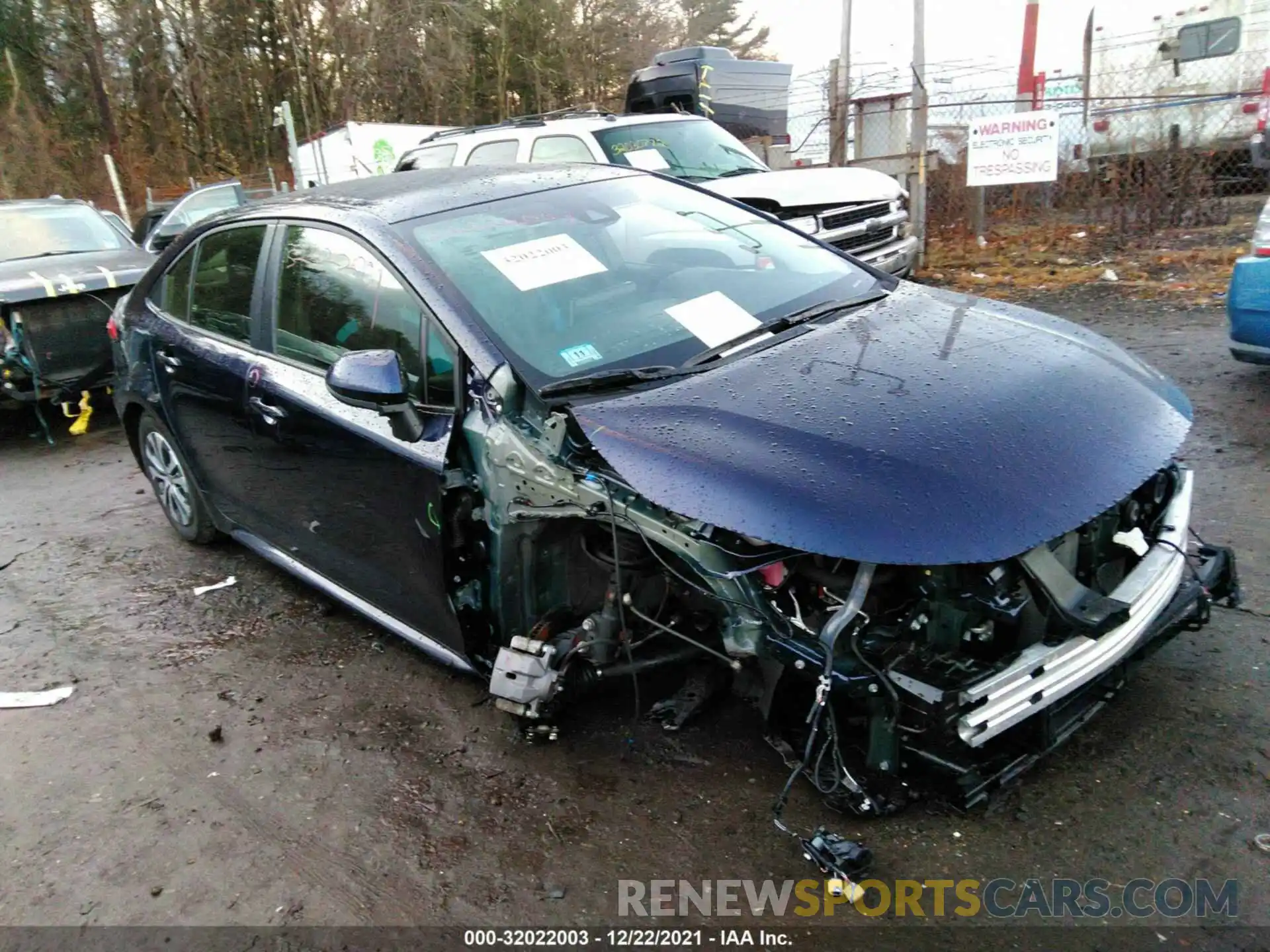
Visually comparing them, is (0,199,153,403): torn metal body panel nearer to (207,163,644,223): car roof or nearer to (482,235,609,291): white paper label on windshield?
(207,163,644,223): car roof

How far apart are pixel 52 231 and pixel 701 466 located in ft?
25.9

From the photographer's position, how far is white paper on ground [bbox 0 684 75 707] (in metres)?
3.61

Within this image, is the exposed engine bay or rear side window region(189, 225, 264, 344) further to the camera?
rear side window region(189, 225, 264, 344)

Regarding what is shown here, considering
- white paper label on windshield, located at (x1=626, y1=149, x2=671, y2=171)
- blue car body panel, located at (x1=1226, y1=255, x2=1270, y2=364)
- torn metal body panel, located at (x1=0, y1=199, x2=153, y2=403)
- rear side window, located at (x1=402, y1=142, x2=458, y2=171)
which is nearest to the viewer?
blue car body panel, located at (x1=1226, y1=255, x2=1270, y2=364)

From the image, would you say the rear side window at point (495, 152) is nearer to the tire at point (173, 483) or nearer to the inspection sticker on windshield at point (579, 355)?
the tire at point (173, 483)

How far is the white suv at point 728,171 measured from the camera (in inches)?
298

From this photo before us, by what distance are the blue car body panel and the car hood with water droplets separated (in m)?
2.50

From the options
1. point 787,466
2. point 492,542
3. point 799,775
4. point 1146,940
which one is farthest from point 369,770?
point 1146,940

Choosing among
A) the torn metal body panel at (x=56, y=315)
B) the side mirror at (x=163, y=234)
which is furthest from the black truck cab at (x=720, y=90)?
the torn metal body panel at (x=56, y=315)

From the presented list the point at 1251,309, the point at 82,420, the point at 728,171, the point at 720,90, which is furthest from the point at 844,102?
the point at 82,420

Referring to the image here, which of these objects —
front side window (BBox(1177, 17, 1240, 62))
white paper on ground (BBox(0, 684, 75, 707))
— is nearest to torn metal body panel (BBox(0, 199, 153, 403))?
white paper on ground (BBox(0, 684, 75, 707))

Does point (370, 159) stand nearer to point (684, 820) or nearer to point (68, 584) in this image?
point (68, 584)

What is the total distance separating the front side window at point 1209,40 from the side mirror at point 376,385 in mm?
14614

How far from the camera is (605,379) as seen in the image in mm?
2805
